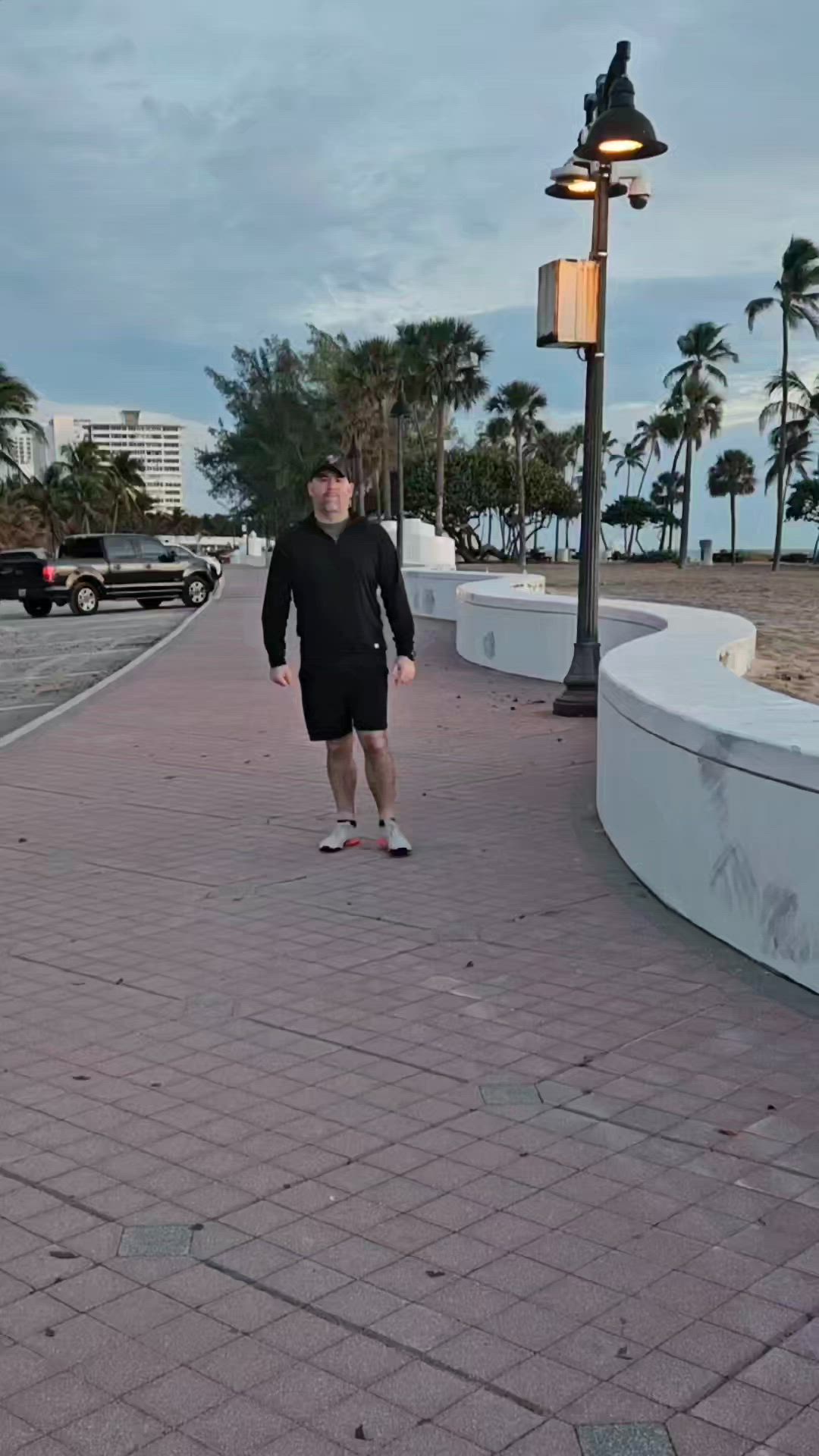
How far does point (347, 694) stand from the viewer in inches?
267

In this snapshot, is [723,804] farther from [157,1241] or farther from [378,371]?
[378,371]

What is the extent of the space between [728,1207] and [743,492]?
13491cm

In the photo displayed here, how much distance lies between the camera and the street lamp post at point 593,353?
10.4 metres

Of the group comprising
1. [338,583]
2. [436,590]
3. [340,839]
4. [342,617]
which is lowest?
[340,839]

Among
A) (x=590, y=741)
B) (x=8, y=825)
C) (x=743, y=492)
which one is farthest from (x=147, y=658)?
(x=743, y=492)

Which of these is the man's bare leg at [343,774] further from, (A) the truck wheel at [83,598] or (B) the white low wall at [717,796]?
(A) the truck wheel at [83,598]

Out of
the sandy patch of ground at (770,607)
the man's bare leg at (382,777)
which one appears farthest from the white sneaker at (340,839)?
the sandy patch of ground at (770,607)

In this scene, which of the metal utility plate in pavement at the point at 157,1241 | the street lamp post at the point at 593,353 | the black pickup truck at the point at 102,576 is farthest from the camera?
the black pickup truck at the point at 102,576

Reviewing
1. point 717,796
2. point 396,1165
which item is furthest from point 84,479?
point 396,1165

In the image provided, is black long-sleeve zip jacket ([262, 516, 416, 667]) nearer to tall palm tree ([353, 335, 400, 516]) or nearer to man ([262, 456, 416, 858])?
man ([262, 456, 416, 858])

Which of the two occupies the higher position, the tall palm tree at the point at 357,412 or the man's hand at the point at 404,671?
the tall palm tree at the point at 357,412

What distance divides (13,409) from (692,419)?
3622 centimetres

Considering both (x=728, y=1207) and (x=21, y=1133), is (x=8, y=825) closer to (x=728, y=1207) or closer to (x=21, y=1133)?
(x=21, y=1133)

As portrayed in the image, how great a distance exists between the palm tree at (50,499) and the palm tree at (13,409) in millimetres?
46266
